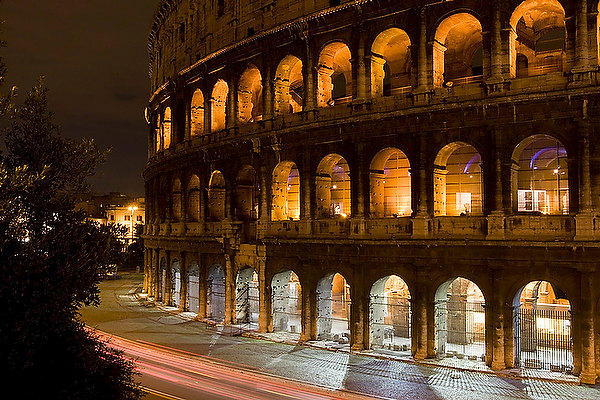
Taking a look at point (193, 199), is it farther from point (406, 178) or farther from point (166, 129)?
point (406, 178)

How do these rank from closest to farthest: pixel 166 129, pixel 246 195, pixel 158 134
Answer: pixel 246 195, pixel 166 129, pixel 158 134

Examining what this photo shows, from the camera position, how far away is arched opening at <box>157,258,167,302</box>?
3194 centimetres

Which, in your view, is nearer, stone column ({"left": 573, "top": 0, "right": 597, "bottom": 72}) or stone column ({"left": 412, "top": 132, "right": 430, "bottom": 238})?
stone column ({"left": 573, "top": 0, "right": 597, "bottom": 72})

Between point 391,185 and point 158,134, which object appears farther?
point 158,134

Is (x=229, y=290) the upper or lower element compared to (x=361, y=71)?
lower

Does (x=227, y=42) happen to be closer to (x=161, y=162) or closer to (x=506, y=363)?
(x=161, y=162)

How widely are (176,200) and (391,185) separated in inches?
558

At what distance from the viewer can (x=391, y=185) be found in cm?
2262

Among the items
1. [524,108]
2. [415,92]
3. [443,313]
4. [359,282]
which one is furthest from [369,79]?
[443,313]

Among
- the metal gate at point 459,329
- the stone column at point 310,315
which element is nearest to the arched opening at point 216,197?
the stone column at point 310,315

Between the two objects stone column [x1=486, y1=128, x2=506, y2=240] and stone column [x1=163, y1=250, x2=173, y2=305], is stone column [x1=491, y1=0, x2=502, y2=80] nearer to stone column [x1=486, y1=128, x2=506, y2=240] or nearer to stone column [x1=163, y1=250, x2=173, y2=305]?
stone column [x1=486, y1=128, x2=506, y2=240]

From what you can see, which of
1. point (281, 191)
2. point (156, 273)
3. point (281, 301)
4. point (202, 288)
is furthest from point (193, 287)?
point (281, 191)

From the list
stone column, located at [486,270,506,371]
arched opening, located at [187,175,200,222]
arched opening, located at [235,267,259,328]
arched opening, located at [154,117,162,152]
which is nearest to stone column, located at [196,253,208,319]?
arched opening, located at [235,267,259,328]

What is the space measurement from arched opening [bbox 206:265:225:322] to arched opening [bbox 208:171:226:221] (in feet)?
8.26
